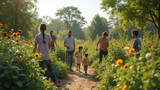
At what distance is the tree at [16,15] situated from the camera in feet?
50.3

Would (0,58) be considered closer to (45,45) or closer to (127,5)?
(45,45)

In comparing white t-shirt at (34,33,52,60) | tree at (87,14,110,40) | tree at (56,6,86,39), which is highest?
tree at (56,6,86,39)

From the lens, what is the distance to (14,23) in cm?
1588

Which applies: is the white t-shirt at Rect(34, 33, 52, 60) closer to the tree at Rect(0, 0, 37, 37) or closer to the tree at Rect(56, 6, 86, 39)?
the tree at Rect(0, 0, 37, 37)

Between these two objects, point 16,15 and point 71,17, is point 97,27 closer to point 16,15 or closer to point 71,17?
point 16,15

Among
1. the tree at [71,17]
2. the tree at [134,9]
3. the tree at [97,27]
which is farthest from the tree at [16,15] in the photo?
the tree at [71,17]

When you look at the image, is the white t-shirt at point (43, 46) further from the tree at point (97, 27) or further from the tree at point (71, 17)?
the tree at point (71, 17)

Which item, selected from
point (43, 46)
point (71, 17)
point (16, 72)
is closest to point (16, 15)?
point (43, 46)

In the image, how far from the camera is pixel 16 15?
15.9 meters

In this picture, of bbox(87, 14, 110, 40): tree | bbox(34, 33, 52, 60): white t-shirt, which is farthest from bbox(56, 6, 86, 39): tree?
bbox(34, 33, 52, 60): white t-shirt

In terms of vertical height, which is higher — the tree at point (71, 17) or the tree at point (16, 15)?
the tree at point (71, 17)

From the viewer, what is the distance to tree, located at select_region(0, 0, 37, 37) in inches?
604

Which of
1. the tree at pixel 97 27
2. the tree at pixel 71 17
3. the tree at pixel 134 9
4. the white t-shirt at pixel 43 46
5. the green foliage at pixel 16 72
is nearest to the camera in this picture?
the green foliage at pixel 16 72

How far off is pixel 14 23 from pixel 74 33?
1603 inches
